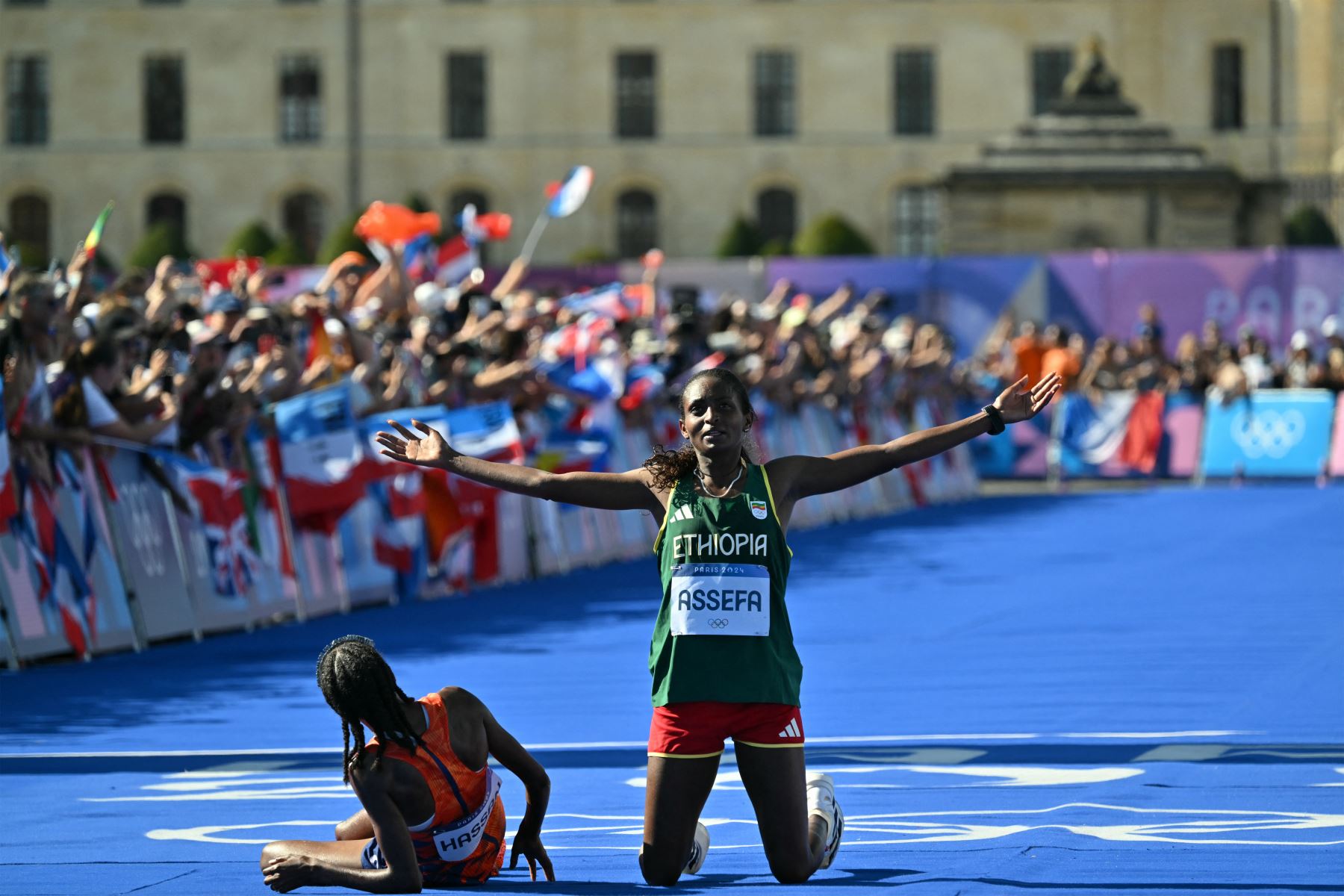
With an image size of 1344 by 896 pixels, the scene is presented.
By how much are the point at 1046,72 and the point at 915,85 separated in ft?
11.7

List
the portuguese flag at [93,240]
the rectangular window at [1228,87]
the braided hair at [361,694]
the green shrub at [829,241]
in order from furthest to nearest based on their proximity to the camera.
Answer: the rectangular window at [1228,87]
the green shrub at [829,241]
the portuguese flag at [93,240]
the braided hair at [361,694]

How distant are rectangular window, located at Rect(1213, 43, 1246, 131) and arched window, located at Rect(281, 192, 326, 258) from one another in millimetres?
24532

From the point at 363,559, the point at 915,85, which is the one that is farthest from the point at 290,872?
the point at 915,85

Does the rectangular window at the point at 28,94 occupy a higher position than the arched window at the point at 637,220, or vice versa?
the rectangular window at the point at 28,94

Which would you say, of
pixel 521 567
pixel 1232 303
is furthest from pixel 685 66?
pixel 521 567

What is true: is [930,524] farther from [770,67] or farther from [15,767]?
[770,67]

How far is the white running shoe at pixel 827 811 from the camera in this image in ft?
24.8

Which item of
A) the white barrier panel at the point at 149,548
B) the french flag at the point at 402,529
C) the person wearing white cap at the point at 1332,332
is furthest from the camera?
the person wearing white cap at the point at 1332,332

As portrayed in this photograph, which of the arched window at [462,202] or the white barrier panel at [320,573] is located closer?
the white barrier panel at [320,573]

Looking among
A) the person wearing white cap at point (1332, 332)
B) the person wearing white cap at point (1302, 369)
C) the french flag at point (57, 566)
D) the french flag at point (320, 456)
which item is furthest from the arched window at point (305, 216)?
the french flag at point (57, 566)

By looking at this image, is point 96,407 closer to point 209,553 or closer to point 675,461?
point 209,553

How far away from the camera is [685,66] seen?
75000mm

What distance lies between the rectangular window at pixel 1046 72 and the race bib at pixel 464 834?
67542 mm

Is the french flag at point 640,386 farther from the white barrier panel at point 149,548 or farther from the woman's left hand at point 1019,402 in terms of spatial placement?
the woman's left hand at point 1019,402
